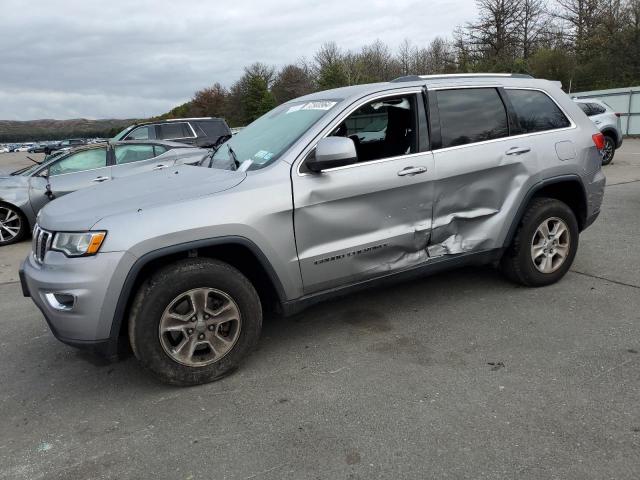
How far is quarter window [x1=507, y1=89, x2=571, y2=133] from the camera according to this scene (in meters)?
4.25

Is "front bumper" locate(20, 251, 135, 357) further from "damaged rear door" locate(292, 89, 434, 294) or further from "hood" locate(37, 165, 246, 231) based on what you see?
"damaged rear door" locate(292, 89, 434, 294)

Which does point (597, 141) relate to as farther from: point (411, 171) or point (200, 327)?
point (200, 327)

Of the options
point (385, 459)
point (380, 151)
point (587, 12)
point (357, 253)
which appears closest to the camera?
point (385, 459)

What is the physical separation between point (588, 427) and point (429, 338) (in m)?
1.28

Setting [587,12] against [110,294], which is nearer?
[110,294]

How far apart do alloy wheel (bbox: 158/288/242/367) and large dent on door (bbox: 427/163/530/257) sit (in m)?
1.62

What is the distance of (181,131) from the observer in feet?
44.5

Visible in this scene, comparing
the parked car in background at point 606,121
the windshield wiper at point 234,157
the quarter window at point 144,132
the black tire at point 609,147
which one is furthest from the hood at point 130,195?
the black tire at point 609,147

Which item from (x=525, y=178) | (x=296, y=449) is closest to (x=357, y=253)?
(x=296, y=449)

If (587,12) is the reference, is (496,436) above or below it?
below

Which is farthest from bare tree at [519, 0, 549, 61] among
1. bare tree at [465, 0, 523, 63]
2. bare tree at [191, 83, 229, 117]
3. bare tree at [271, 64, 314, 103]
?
bare tree at [191, 83, 229, 117]

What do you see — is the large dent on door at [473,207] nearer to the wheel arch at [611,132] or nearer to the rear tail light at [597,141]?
the rear tail light at [597,141]

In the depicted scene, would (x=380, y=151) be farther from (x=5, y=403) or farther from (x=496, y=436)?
(x=5, y=403)

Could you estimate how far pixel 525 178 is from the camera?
13.6 ft
